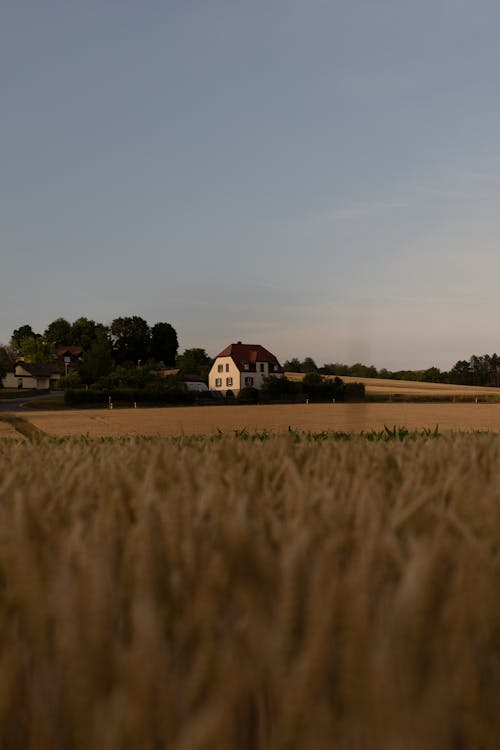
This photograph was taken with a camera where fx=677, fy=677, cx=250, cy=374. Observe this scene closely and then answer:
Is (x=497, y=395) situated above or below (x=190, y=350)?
below

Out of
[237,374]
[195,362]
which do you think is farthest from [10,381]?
[237,374]

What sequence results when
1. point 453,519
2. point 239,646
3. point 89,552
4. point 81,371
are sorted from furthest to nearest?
1. point 81,371
2. point 453,519
3. point 89,552
4. point 239,646

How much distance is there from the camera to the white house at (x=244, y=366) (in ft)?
306

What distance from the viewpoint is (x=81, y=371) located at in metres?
98.1

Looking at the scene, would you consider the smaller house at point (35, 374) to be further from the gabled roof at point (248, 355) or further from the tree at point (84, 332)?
the gabled roof at point (248, 355)

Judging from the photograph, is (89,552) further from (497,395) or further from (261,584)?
(497,395)

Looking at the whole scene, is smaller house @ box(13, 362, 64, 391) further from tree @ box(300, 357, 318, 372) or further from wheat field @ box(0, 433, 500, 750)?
wheat field @ box(0, 433, 500, 750)

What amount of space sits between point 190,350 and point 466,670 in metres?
122

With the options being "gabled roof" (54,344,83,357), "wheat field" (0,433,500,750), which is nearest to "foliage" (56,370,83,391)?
"gabled roof" (54,344,83,357)

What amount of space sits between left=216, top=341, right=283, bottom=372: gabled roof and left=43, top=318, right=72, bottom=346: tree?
4673 cm

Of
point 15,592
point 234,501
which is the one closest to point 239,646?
point 15,592

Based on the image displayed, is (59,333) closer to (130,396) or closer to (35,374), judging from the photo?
(35,374)

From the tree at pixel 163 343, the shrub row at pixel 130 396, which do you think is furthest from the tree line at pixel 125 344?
the shrub row at pixel 130 396

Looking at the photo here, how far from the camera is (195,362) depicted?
117375mm
